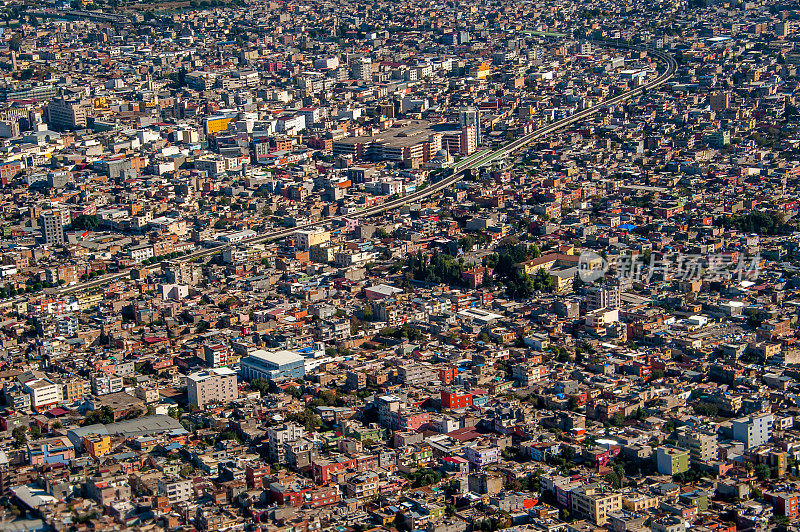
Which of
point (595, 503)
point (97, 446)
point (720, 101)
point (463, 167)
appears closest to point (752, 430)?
point (595, 503)

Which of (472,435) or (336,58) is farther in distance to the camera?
(336,58)

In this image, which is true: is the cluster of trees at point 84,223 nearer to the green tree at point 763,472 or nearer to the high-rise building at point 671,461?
the high-rise building at point 671,461

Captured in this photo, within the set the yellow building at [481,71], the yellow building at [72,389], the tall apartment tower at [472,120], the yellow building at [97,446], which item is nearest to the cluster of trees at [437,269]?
the yellow building at [72,389]

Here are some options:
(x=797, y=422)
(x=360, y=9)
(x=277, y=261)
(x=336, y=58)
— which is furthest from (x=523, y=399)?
(x=360, y=9)

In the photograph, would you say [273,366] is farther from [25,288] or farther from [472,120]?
[472,120]

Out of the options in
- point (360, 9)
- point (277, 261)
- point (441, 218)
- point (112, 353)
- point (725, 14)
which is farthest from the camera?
point (360, 9)

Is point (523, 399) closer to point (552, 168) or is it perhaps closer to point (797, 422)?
point (797, 422)
